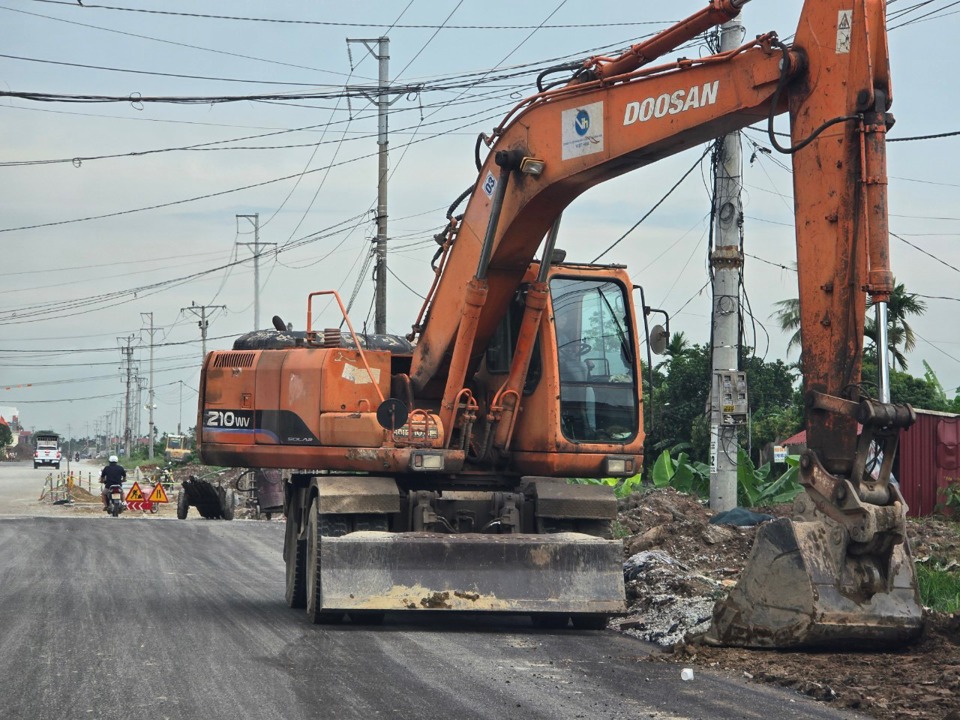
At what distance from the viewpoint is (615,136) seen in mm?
10227

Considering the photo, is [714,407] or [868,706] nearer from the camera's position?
[868,706]

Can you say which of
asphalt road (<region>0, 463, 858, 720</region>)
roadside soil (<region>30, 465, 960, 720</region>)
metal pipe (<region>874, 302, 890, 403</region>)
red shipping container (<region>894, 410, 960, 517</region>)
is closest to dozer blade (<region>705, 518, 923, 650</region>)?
roadside soil (<region>30, 465, 960, 720</region>)

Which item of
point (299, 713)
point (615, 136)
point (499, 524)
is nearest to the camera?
point (299, 713)

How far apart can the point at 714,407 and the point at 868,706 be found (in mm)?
9609

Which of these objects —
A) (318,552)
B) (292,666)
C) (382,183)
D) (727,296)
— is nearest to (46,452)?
(382,183)

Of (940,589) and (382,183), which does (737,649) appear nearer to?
(940,589)

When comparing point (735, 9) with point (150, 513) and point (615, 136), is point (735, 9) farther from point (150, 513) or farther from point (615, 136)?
point (150, 513)

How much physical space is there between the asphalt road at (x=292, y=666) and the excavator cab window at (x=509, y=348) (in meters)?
2.34

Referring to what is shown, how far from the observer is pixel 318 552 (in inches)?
465

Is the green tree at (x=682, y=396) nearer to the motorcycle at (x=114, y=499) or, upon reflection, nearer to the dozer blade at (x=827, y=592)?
the motorcycle at (x=114, y=499)

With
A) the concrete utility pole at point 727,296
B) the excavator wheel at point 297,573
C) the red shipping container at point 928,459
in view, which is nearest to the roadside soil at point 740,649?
the concrete utility pole at point 727,296

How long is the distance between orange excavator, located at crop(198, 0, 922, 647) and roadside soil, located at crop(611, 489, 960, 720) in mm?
224

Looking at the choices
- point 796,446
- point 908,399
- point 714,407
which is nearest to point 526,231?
point 796,446

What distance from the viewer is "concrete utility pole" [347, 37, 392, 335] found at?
32.0 metres
